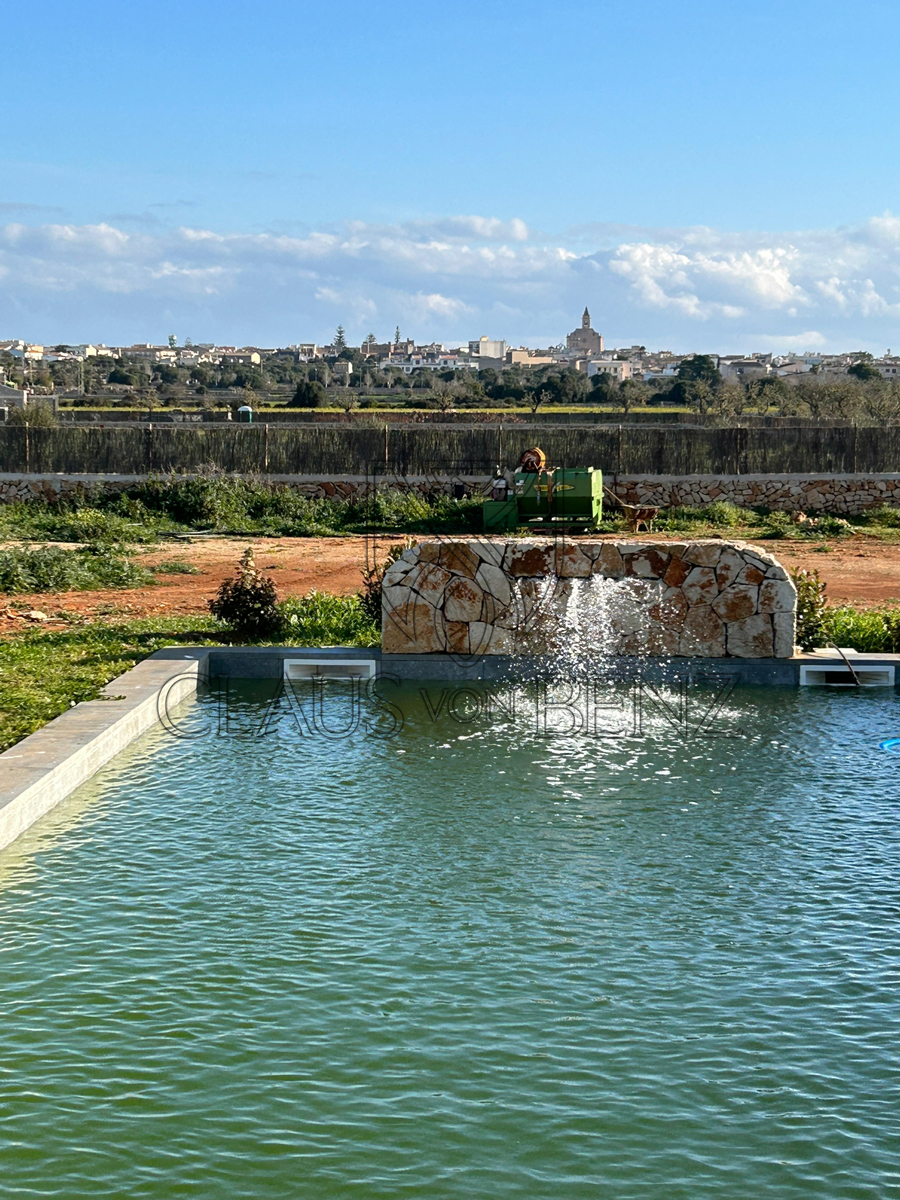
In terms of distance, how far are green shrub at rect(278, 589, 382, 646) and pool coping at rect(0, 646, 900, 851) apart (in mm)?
712

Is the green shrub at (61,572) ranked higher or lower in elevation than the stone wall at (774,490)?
lower

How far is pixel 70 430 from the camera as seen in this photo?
30.3 metres

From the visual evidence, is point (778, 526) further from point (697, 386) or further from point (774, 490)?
point (697, 386)

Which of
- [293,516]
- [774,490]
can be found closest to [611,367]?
[774,490]

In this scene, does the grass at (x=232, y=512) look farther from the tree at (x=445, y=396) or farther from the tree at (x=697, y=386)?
the tree at (x=697, y=386)

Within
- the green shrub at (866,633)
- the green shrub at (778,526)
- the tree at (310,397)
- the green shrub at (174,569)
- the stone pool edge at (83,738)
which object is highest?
the tree at (310,397)

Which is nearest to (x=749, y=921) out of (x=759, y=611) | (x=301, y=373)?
(x=759, y=611)

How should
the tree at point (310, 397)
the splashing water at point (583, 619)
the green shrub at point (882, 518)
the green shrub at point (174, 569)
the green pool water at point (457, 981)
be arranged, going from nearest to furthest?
the green pool water at point (457, 981)
the splashing water at point (583, 619)
the green shrub at point (174, 569)
the green shrub at point (882, 518)
the tree at point (310, 397)

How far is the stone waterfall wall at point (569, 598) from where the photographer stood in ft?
42.3

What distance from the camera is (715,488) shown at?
3089 cm

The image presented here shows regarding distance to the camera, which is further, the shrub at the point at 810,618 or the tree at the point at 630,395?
the tree at the point at 630,395

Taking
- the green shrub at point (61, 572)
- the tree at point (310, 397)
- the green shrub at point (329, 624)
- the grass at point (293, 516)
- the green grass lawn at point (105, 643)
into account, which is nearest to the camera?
the green grass lawn at point (105, 643)

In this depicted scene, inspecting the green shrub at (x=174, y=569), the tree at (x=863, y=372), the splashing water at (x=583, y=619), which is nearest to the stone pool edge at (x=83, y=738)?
the splashing water at (x=583, y=619)

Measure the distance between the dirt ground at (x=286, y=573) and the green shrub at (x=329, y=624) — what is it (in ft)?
6.60
